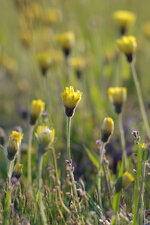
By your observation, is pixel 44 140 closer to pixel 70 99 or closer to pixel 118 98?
pixel 70 99

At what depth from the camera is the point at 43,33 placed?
427 centimetres

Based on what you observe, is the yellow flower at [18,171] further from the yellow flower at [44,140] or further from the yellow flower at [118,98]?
the yellow flower at [118,98]

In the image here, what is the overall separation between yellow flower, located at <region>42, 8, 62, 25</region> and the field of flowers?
1 centimetres

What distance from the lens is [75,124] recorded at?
282 centimetres

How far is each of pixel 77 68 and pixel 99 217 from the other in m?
1.83

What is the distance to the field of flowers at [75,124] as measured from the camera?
138 centimetres

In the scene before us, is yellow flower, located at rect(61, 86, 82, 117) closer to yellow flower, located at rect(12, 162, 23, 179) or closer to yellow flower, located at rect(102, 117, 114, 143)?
yellow flower, located at rect(102, 117, 114, 143)

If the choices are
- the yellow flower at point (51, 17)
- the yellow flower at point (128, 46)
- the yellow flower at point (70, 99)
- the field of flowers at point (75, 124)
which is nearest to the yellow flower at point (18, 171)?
the field of flowers at point (75, 124)

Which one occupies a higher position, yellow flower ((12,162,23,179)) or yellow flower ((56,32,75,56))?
yellow flower ((56,32,75,56))

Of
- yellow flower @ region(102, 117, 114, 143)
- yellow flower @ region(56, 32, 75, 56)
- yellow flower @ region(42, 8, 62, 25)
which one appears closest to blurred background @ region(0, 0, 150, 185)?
yellow flower @ region(42, 8, 62, 25)

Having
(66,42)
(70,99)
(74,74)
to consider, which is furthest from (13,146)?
Answer: (74,74)

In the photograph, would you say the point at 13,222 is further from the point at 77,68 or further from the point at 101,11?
the point at 101,11

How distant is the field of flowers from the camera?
1.38 meters

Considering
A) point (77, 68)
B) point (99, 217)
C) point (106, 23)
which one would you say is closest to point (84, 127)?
point (77, 68)
